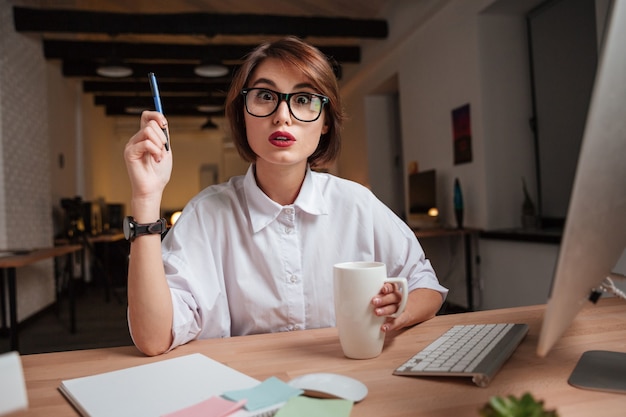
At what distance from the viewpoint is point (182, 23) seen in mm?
5348

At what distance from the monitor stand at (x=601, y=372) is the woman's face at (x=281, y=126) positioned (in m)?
0.70

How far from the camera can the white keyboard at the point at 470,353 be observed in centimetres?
69

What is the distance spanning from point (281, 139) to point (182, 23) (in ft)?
16.0

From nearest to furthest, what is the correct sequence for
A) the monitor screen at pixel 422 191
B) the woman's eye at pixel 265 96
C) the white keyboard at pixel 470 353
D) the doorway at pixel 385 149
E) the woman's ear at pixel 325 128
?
the white keyboard at pixel 470 353, the woman's eye at pixel 265 96, the woman's ear at pixel 325 128, the monitor screen at pixel 422 191, the doorway at pixel 385 149

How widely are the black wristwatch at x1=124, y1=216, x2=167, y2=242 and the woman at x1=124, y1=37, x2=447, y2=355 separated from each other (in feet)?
0.07

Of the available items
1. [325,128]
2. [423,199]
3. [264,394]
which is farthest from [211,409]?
[423,199]

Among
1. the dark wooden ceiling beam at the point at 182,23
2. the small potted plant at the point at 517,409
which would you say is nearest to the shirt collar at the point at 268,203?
the small potted plant at the point at 517,409

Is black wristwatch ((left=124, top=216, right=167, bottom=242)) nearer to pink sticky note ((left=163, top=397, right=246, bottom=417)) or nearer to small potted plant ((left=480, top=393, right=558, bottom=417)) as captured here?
pink sticky note ((left=163, top=397, right=246, bottom=417))

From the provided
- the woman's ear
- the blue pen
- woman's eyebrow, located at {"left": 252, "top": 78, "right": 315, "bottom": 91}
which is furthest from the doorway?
the blue pen

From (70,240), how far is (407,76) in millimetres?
4800

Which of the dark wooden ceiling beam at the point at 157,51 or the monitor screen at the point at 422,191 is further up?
the dark wooden ceiling beam at the point at 157,51

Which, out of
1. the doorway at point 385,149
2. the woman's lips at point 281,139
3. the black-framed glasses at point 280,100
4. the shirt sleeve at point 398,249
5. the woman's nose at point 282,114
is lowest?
the shirt sleeve at point 398,249

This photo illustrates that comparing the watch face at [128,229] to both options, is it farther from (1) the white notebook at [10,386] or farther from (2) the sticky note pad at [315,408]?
(1) the white notebook at [10,386]

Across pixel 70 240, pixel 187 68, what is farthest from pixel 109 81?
pixel 70 240
